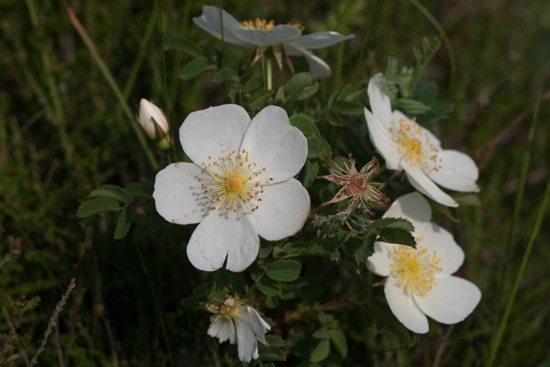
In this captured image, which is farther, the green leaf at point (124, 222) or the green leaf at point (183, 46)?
the green leaf at point (183, 46)

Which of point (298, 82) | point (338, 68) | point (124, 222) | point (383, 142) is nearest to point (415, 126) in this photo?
point (383, 142)

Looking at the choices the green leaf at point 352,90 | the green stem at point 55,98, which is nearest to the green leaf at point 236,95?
the green leaf at point 352,90

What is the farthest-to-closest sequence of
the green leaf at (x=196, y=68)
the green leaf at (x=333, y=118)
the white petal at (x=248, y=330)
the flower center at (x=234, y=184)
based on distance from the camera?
the green leaf at (x=196, y=68) < the green leaf at (x=333, y=118) < the flower center at (x=234, y=184) < the white petal at (x=248, y=330)

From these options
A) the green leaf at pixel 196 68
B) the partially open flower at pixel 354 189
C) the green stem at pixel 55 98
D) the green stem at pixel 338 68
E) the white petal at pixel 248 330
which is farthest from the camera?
the green stem at pixel 55 98

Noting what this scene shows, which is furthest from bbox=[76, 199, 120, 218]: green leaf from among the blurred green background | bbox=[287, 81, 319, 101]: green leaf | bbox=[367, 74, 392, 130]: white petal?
bbox=[367, 74, 392, 130]: white petal

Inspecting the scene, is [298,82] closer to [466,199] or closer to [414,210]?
[414,210]

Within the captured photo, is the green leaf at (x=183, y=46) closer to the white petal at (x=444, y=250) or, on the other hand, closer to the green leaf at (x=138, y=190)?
the green leaf at (x=138, y=190)

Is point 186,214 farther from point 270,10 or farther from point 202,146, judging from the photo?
point 270,10

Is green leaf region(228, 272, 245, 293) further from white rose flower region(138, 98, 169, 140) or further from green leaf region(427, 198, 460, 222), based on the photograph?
green leaf region(427, 198, 460, 222)
